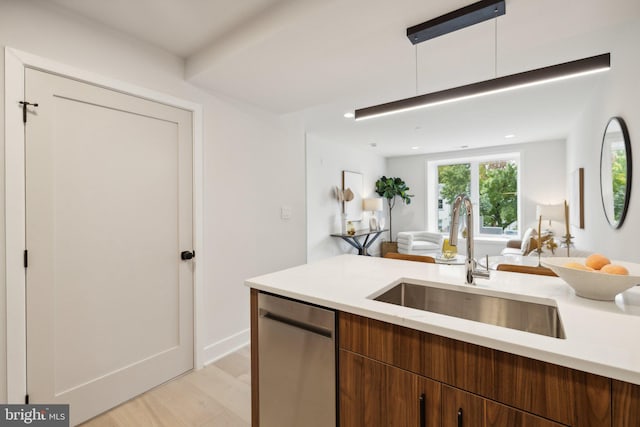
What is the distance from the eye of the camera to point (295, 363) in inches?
53.1

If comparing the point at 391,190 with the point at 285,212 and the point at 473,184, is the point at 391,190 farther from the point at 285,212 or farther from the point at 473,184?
the point at 285,212

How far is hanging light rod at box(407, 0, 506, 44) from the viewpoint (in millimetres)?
1402

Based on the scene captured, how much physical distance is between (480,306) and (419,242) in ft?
16.0

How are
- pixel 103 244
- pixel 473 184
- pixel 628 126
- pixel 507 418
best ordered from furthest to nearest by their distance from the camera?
pixel 473 184 → pixel 628 126 → pixel 103 244 → pixel 507 418

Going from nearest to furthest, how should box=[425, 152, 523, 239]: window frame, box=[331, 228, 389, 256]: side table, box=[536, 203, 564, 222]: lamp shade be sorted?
box=[536, 203, 564, 222]: lamp shade → box=[331, 228, 389, 256]: side table → box=[425, 152, 523, 239]: window frame

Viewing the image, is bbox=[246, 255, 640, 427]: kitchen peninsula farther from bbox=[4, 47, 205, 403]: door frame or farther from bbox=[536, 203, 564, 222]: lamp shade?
bbox=[536, 203, 564, 222]: lamp shade

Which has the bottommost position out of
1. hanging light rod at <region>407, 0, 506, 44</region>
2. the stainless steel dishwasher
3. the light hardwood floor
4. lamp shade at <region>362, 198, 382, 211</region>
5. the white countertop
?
the light hardwood floor

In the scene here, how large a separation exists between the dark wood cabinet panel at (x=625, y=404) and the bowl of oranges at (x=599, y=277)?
20.0 inches

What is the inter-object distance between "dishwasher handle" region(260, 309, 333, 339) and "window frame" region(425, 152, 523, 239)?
4791 millimetres

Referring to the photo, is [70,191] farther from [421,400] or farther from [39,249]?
[421,400]

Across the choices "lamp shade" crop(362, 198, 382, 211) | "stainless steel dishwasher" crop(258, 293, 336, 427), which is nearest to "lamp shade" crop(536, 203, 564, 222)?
"lamp shade" crop(362, 198, 382, 211)

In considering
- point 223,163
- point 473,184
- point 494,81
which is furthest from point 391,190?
point 494,81

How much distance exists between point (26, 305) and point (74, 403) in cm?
67

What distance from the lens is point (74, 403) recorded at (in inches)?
68.2
